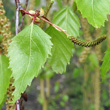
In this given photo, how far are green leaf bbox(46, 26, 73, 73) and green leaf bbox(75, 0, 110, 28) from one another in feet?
0.36

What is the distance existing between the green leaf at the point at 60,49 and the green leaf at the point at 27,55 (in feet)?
0.27

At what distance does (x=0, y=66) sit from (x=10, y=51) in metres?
0.13

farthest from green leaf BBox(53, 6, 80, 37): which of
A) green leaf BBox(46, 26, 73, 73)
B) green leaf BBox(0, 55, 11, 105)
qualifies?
green leaf BBox(0, 55, 11, 105)

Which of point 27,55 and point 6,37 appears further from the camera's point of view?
point 6,37

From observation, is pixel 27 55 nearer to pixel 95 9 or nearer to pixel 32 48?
pixel 32 48

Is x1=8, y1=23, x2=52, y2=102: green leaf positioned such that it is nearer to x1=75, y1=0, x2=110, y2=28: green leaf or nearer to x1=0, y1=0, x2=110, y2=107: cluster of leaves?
x1=0, y1=0, x2=110, y2=107: cluster of leaves

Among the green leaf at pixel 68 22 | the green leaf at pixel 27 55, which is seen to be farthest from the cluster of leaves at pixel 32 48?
the green leaf at pixel 68 22

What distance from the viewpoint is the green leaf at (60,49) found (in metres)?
0.61

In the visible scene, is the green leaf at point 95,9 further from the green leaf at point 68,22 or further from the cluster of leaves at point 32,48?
the green leaf at point 68,22

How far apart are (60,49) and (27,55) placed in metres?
0.14

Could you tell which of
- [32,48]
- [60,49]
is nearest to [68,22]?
[60,49]

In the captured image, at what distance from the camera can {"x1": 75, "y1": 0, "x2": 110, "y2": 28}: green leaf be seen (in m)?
0.51

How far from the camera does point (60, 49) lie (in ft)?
2.06

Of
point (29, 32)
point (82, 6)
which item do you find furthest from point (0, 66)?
point (82, 6)
